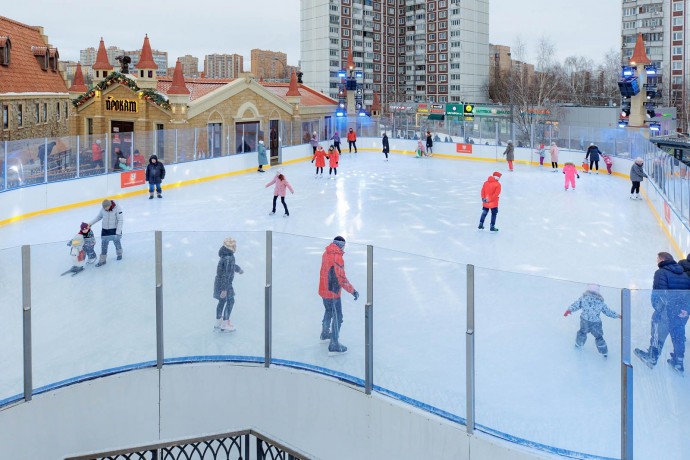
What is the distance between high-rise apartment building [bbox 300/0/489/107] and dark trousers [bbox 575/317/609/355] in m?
87.9

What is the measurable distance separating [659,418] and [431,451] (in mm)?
2161

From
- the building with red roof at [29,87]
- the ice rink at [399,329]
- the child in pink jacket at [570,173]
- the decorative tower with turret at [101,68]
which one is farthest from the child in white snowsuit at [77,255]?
the building with red roof at [29,87]

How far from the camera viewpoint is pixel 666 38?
3396 inches

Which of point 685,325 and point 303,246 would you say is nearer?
point 685,325

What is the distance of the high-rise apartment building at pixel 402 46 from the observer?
9312cm

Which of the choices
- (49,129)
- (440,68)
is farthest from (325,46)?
(49,129)

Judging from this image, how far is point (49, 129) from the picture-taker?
44438mm

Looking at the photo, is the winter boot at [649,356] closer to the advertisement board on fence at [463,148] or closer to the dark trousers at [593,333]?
the dark trousers at [593,333]

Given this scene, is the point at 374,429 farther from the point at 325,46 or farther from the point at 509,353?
the point at 325,46

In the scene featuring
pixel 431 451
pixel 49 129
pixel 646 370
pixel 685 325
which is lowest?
pixel 431 451

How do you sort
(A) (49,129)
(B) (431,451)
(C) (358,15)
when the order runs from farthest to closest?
(C) (358,15)
(A) (49,129)
(B) (431,451)

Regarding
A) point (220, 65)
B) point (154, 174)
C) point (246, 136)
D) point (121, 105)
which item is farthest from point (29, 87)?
point (220, 65)

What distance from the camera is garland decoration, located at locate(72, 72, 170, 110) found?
3183cm

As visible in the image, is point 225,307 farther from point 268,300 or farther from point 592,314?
point 592,314
